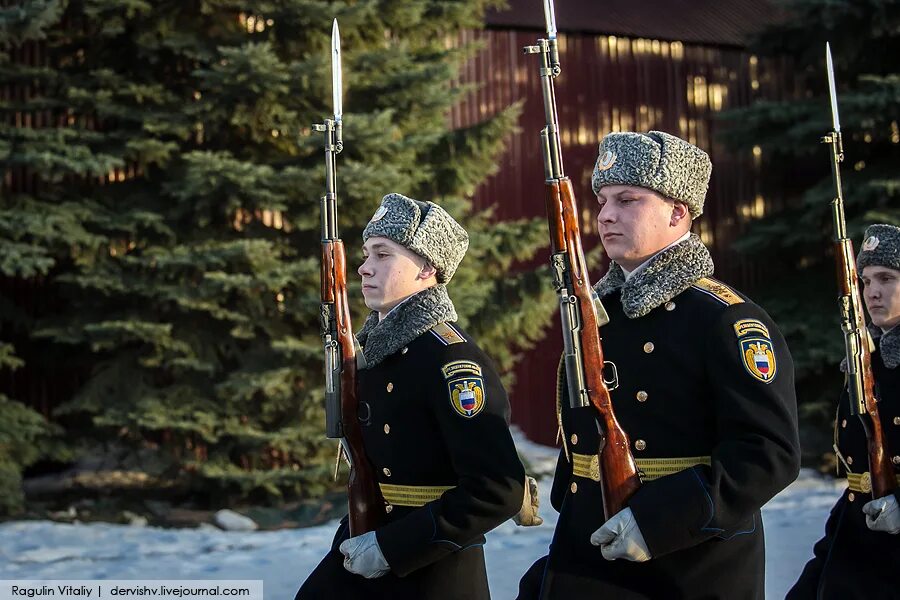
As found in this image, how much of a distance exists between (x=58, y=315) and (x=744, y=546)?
7731mm

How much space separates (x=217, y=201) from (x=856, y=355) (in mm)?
5905

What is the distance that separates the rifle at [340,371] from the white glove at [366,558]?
0.59 feet

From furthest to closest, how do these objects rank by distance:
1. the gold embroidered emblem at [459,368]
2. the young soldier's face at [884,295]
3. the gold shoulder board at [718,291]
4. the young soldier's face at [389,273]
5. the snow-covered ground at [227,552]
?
the snow-covered ground at [227,552], the young soldier's face at [884,295], the young soldier's face at [389,273], the gold embroidered emblem at [459,368], the gold shoulder board at [718,291]

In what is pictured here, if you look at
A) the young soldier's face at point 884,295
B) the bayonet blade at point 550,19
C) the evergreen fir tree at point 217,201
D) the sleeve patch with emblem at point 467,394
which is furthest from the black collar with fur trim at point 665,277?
the evergreen fir tree at point 217,201

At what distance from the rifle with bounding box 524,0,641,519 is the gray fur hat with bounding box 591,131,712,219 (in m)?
0.14

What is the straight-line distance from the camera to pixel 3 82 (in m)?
9.48

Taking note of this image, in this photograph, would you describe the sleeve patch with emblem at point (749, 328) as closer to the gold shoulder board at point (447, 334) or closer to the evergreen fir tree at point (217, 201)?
the gold shoulder board at point (447, 334)

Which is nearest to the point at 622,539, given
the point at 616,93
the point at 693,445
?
the point at 693,445

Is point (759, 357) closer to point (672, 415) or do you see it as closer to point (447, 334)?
point (672, 415)

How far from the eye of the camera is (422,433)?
11.4ft

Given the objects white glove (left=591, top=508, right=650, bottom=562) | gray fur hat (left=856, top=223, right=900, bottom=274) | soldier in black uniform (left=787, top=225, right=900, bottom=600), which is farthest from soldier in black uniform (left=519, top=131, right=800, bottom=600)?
gray fur hat (left=856, top=223, right=900, bottom=274)

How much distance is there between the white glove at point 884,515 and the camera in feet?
13.3

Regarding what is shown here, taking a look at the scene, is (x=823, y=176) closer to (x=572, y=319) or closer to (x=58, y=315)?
(x=58, y=315)

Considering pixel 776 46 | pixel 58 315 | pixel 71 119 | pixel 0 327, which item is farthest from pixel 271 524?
pixel 776 46
